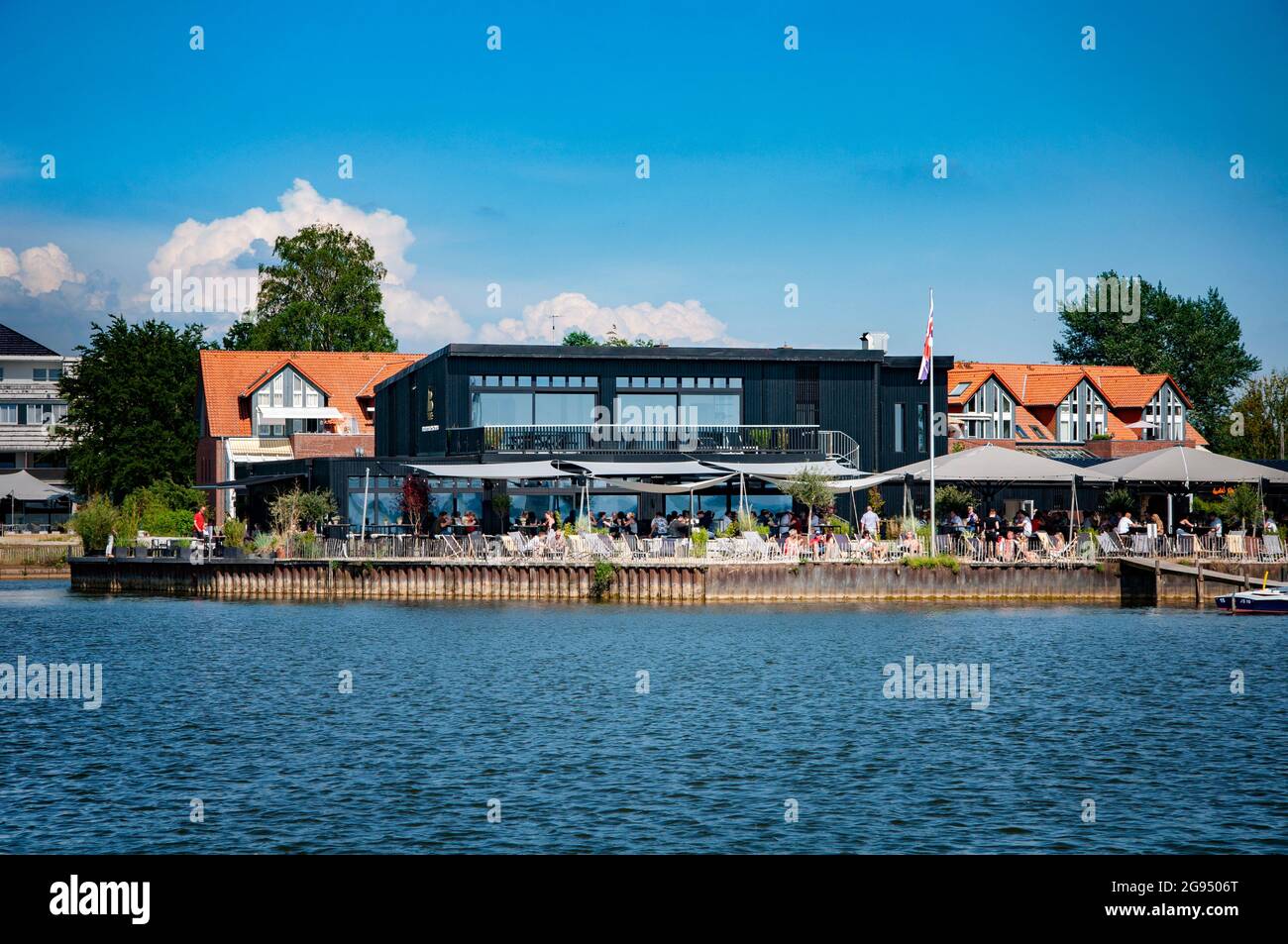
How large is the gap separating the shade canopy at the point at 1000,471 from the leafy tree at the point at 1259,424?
61476 mm

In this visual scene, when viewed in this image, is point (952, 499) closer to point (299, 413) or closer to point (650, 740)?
point (299, 413)

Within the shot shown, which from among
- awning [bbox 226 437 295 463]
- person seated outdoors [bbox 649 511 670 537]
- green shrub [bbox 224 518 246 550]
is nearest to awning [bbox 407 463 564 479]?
person seated outdoors [bbox 649 511 670 537]

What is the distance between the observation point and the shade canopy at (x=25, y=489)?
71375mm

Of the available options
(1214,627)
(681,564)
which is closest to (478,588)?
(681,564)

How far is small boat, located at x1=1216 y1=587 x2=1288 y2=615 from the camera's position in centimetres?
4300

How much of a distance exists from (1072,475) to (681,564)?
12.6 metres

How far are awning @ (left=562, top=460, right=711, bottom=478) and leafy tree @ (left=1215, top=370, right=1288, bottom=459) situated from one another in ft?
212

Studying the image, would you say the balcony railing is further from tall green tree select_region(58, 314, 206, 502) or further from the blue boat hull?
tall green tree select_region(58, 314, 206, 502)

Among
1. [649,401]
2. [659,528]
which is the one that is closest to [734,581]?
[659,528]

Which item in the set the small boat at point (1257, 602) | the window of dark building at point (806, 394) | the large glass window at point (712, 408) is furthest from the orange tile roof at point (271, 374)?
the small boat at point (1257, 602)

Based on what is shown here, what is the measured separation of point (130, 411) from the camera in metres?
80.4

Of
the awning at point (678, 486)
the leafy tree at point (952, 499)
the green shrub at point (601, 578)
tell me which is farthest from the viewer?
the leafy tree at point (952, 499)

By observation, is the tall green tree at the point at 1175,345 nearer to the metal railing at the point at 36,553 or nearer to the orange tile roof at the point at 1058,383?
the orange tile roof at the point at 1058,383
